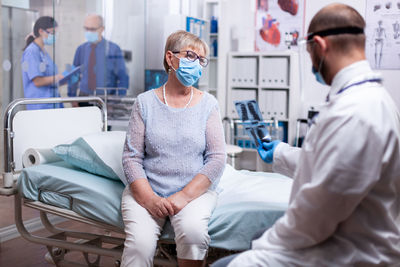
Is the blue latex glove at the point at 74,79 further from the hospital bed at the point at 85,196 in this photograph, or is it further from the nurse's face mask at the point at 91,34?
the hospital bed at the point at 85,196

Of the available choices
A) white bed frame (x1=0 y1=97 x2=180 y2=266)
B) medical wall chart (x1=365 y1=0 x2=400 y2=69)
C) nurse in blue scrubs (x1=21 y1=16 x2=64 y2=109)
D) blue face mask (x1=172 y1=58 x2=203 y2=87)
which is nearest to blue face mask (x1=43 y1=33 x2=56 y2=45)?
nurse in blue scrubs (x1=21 y1=16 x2=64 y2=109)

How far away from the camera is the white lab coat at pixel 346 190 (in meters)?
1.10

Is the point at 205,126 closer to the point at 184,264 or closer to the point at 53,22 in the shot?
the point at 184,264

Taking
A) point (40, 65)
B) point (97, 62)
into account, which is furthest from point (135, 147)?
point (97, 62)

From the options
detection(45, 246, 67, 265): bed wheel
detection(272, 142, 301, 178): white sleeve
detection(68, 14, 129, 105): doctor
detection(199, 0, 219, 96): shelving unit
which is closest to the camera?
detection(272, 142, 301, 178): white sleeve

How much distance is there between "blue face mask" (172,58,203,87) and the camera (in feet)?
6.70

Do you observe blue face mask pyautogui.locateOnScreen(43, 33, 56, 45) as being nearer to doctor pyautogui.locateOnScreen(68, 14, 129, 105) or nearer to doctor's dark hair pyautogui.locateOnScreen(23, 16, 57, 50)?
doctor's dark hair pyautogui.locateOnScreen(23, 16, 57, 50)

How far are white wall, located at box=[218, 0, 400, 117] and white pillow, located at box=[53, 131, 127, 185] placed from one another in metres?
2.85

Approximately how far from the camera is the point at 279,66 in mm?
4902

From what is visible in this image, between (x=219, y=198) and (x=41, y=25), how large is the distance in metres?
2.22

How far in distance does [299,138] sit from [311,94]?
52cm

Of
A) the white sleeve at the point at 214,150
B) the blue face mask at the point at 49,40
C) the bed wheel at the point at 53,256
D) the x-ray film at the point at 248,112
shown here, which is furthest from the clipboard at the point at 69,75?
the x-ray film at the point at 248,112

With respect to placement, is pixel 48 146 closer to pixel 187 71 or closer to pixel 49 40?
pixel 187 71

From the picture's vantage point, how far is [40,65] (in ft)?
11.5
